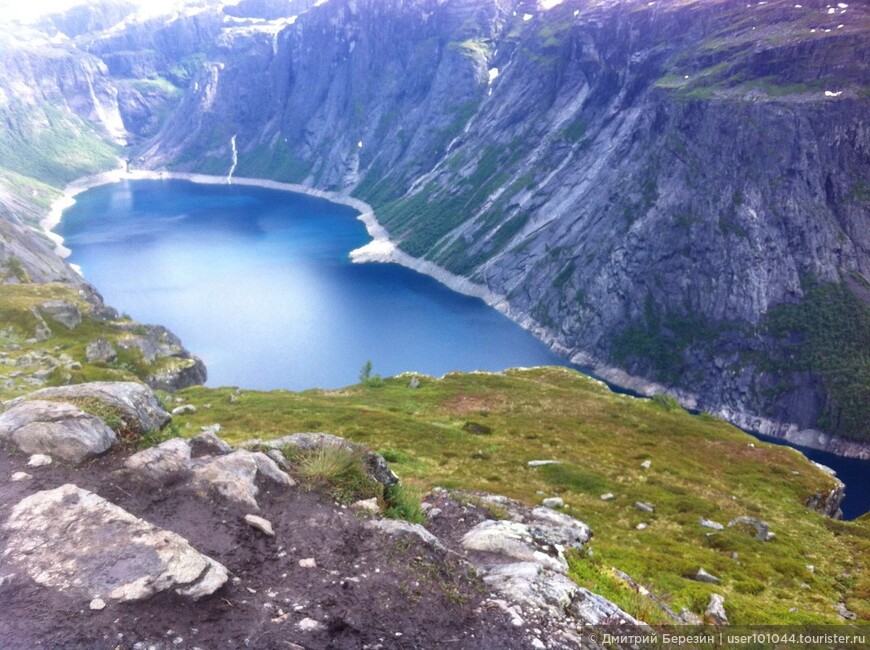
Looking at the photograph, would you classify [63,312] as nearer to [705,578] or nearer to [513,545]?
[513,545]

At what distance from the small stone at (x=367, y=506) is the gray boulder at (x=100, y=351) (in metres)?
55.3

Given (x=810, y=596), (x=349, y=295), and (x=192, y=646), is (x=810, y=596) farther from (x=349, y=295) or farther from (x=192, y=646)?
(x=349, y=295)

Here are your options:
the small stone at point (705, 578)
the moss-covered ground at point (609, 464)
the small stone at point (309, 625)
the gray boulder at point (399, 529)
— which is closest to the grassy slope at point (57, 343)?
the moss-covered ground at point (609, 464)

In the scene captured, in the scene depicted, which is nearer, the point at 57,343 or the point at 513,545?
the point at 513,545

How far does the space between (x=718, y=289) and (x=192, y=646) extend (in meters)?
175

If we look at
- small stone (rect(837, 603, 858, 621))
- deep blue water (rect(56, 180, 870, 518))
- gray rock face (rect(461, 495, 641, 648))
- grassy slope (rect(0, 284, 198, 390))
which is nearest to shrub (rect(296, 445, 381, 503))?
gray rock face (rect(461, 495, 641, 648))

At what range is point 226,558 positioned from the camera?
14.3m

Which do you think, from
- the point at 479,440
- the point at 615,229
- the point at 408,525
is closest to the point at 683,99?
the point at 615,229

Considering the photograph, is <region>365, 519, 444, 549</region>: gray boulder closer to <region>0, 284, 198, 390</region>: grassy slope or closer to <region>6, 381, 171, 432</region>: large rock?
<region>6, 381, 171, 432</region>: large rock

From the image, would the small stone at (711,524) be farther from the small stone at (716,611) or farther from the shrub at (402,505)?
the shrub at (402,505)

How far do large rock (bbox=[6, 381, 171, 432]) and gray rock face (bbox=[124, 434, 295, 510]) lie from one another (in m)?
2.13

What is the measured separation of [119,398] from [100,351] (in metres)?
50.8

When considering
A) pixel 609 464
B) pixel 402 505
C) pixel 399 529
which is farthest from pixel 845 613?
pixel 399 529

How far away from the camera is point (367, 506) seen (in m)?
17.7
